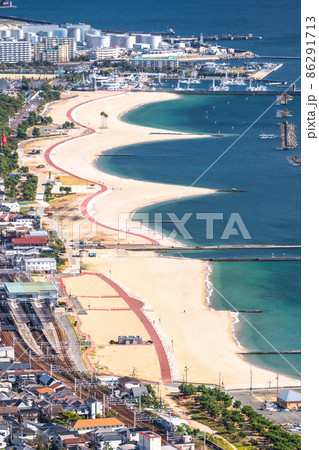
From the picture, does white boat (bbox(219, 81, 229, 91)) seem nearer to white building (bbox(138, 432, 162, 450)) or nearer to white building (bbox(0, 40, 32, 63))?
white building (bbox(0, 40, 32, 63))

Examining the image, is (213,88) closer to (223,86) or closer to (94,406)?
(223,86)

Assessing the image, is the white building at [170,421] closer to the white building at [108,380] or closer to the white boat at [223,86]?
the white building at [108,380]

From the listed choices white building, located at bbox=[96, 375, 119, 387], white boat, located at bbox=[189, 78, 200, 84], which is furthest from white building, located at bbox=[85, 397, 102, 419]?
white boat, located at bbox=[189, 78, 200, 84]

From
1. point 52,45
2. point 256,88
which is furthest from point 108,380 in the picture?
point 52,45

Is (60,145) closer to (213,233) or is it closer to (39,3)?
(213,233)

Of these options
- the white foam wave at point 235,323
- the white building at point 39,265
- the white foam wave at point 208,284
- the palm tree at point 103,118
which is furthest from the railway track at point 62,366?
the palm tree at point 103,118
